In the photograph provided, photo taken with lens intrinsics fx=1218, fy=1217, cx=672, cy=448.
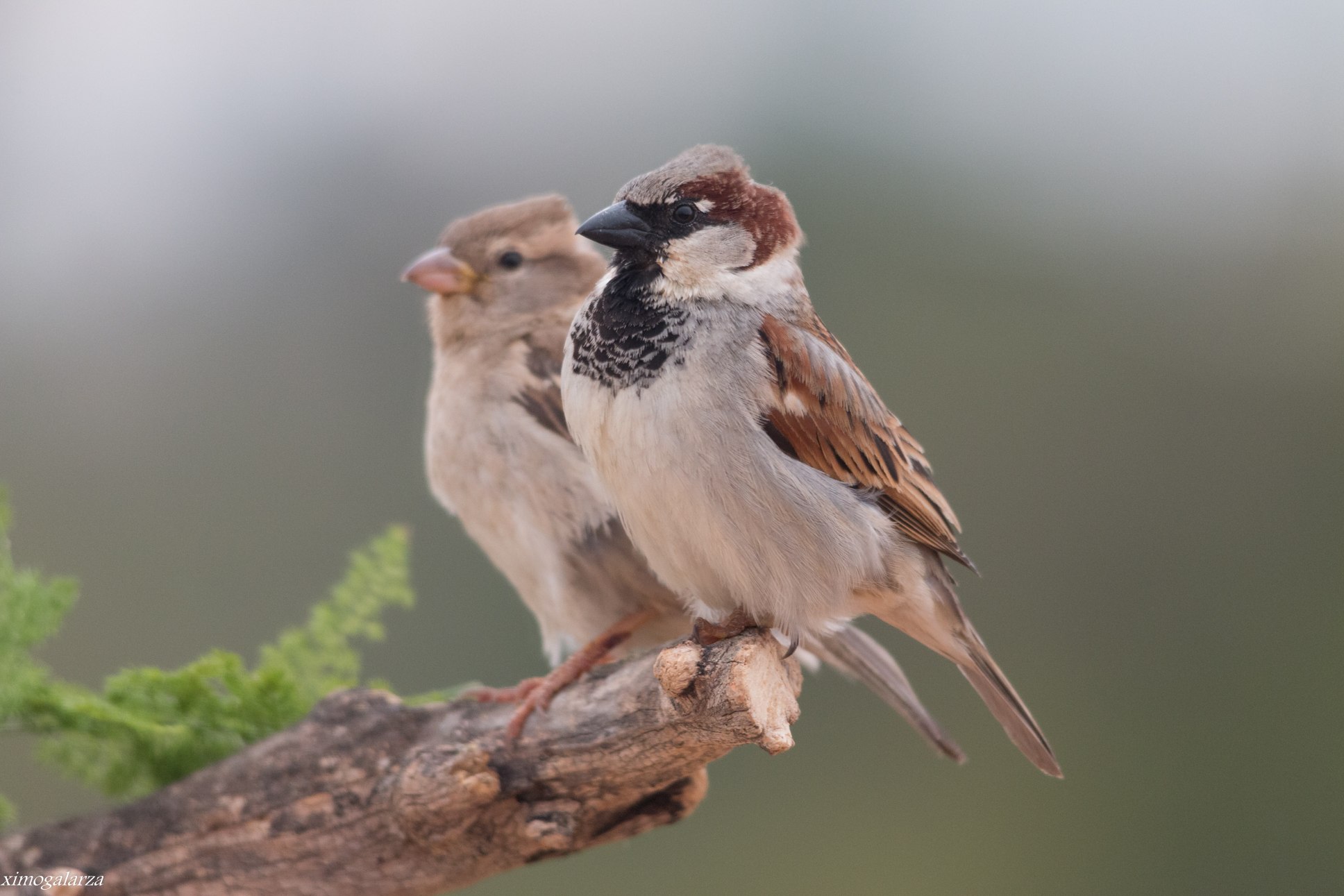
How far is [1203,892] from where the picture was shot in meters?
3.94

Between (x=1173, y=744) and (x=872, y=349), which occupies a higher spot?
(x=872, y=349)

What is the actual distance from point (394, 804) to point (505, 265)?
3.98 ft

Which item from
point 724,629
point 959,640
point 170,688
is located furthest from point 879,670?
point 170,688

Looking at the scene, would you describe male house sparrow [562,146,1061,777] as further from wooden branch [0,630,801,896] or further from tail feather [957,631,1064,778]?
wooden branch [0,630,801,896]

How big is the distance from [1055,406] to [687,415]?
3047mm

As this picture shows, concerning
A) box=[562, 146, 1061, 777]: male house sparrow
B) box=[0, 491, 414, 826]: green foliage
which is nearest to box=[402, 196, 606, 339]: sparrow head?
box=[0, 491, 414, 826]: green foliage

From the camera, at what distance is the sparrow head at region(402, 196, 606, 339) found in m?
2.63

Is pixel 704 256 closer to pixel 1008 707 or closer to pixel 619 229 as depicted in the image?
pixel 619 229

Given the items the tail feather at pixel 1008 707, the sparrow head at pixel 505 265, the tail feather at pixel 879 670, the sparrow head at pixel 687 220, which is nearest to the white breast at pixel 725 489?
the sparrow head at pixel 687 220

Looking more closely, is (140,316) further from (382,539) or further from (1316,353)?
(1316,353)

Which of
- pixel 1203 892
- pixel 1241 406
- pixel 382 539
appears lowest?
pixel 1203 892

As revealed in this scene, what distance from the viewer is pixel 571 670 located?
223 centimetres

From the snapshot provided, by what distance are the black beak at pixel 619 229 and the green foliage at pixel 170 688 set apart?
0.79m

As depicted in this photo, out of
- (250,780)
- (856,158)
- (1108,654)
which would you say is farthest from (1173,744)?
(250,780)
